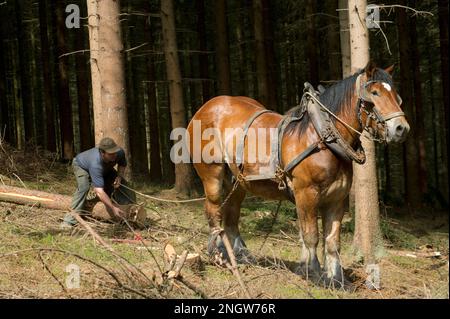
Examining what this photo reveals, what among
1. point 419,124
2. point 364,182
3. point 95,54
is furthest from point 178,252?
point 419,124

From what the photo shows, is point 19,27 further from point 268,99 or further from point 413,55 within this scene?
point 413,55

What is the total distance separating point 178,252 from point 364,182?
2.77 metres

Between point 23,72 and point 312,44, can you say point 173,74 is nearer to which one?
point 312,44

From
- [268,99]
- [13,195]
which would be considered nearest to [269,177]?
[13,195]

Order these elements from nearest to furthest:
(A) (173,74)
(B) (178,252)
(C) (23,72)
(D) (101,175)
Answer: (B) (178,252) < (D) (101,175) < (A) (173,74) < (C) (23,72)

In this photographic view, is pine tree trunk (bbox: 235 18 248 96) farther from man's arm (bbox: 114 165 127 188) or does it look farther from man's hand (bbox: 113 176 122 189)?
man's hand (bbox: 113 176 122 189)

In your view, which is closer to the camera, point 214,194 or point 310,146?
point 310,146

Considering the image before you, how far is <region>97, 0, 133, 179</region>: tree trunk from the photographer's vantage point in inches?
381

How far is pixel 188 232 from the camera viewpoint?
30.8 feet

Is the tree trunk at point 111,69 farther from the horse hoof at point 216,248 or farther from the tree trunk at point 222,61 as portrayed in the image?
the tree trunk at point 222,61

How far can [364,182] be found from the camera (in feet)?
25.8

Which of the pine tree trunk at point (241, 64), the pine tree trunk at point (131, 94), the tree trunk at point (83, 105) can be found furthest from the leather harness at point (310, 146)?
the pine tree trunk at point (241, 64)

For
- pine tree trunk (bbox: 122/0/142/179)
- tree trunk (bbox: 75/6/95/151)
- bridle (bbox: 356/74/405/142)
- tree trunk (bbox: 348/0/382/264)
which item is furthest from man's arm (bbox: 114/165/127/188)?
pine tree trunk (bbox: 122/0/142/179)

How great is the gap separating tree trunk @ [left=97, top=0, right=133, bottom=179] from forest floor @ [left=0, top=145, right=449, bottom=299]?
1682 mm
